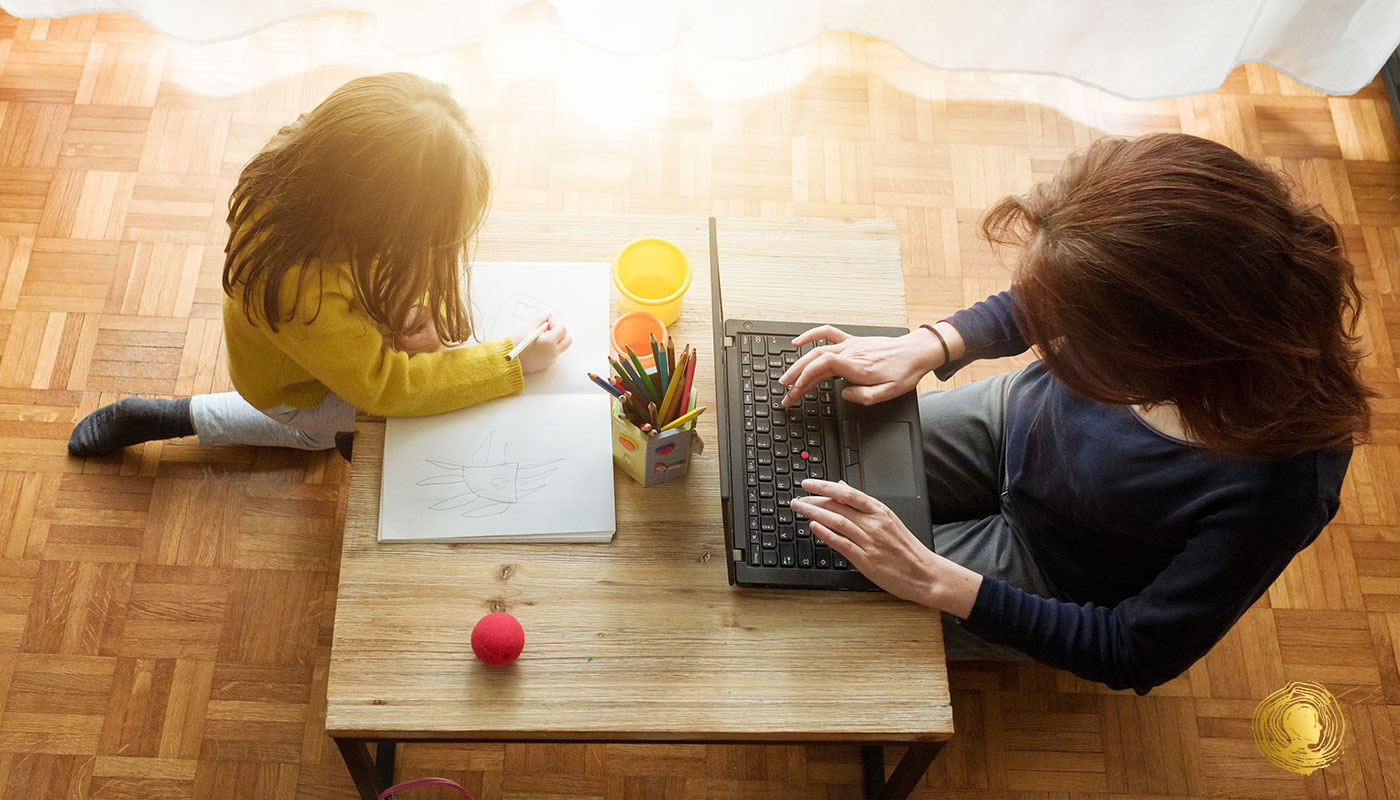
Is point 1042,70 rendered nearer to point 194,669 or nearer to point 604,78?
point 604,78

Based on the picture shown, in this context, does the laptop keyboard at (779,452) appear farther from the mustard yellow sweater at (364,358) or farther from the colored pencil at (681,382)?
the mustard yellow sweater at (364,358)

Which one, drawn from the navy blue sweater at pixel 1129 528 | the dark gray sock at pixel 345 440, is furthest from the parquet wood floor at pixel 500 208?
the navy blue sweater at pixel 1129 528

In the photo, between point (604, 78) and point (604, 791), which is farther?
point (604, 78)

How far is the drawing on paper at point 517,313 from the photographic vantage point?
1.14 meters

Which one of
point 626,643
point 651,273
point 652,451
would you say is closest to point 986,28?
point 651,273

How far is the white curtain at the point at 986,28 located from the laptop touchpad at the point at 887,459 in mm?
1097

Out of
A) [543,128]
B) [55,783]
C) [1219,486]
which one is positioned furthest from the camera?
[543,128]

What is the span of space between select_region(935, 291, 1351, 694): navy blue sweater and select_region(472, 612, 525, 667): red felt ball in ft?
1.55

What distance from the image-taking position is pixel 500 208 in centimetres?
189

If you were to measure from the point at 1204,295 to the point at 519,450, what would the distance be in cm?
69

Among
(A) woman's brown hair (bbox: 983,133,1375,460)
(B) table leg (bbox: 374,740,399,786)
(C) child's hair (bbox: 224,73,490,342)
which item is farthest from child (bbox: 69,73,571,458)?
(B) table leg (bbox: 374,740,399,786)

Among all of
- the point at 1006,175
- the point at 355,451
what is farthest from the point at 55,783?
the point at 1006,175

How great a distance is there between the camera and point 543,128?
199 cm

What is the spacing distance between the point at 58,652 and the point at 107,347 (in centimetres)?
54
